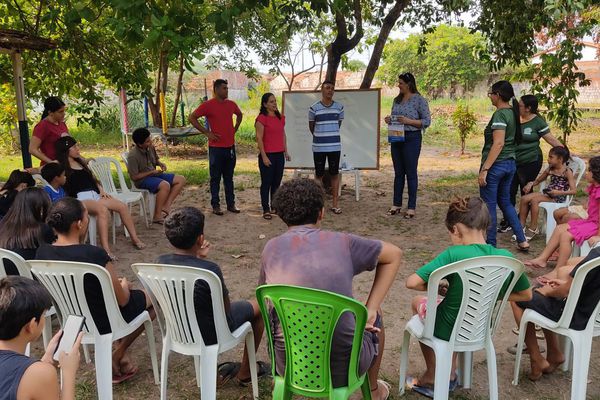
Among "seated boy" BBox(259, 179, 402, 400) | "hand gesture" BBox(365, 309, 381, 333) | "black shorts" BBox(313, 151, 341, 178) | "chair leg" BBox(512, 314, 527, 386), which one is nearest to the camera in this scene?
"seated boy" BBox(259, 179, 402, 400)

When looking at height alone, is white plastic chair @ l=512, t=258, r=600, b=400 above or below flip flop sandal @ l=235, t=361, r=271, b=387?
above

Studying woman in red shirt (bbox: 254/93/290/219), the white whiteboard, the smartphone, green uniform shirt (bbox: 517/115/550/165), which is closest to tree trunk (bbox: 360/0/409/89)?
the white whiteboard

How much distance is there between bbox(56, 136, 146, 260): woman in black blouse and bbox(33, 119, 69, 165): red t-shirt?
0.48 metres

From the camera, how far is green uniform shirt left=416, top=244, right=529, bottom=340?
2.57m

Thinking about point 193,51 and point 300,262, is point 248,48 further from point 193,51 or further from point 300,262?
point 300,262

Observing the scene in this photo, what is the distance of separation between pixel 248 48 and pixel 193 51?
13690 millimetres

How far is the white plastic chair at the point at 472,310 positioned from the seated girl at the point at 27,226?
7.98ft

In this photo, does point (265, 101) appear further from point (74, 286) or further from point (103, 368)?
point (103, 368)

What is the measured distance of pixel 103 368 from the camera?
271cm

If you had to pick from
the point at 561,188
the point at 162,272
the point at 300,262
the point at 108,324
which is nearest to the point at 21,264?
the point at 108,324

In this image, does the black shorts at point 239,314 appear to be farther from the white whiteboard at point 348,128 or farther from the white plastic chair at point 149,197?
the white whiteboard at point 348,128

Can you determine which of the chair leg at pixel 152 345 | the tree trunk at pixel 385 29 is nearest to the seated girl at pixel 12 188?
the chair leg at pixel 152 345

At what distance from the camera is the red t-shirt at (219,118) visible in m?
6.62

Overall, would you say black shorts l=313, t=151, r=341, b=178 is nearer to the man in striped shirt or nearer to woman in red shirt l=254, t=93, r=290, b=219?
the man in striped shirt
